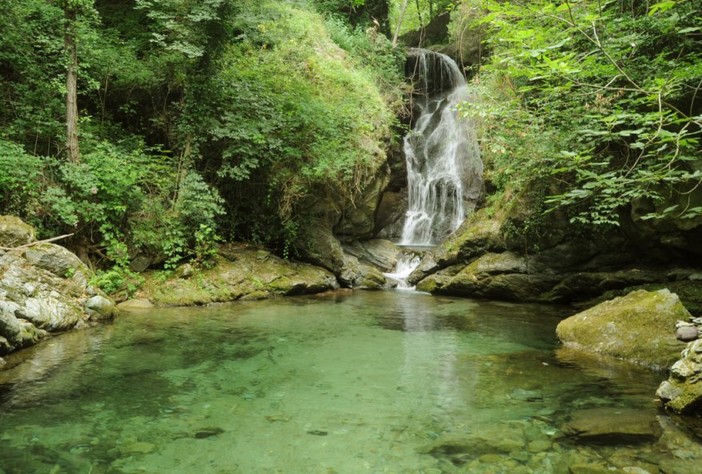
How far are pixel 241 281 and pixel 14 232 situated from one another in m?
4.64

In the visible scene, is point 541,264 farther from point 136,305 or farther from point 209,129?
point 136,305

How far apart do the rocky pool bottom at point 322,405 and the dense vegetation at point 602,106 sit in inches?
86.3

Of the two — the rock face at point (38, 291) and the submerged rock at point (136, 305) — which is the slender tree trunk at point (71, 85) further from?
the submerged rock at point (136, 305)

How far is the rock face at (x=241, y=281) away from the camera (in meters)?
9.98

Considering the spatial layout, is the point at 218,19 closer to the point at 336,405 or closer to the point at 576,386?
the point at 336,405

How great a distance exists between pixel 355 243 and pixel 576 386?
10500 millimetres

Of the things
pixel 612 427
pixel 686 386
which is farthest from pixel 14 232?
pixel 686 386

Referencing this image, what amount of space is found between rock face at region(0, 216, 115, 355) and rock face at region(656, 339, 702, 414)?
26.4 feet

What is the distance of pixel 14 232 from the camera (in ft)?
25.7

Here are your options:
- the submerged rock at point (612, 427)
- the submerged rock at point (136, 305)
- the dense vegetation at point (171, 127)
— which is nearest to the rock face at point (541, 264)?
the dense vegetation at point (171, 127)

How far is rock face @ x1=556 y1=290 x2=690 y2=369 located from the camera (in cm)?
637

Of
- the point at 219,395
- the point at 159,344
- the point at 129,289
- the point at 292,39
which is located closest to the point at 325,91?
the point at 292,39

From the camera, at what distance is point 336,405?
Answer: 16.4 feet

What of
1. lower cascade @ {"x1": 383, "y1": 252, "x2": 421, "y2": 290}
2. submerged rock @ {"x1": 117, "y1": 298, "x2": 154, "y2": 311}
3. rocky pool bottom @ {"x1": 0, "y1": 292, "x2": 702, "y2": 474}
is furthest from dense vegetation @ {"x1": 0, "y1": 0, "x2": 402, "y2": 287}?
lower cascade @ {"x1": 383, "y1": 252, "x2": 421, "y2": 290}
